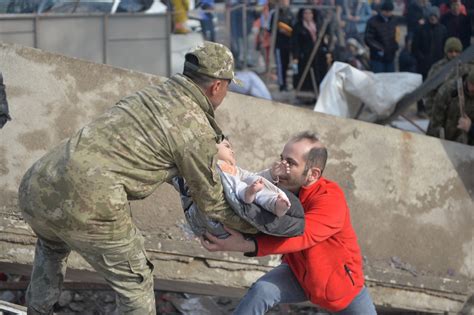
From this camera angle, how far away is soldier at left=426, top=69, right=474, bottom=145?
8.66 meters

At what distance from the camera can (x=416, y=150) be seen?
22.2 ft

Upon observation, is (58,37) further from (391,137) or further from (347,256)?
(347,256)

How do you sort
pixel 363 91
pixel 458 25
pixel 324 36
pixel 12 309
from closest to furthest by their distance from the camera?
pixel 12 309 < pixel 363 91 < pixel 458 25 < pixel 324 36

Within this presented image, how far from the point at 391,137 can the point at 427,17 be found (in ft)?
25.8

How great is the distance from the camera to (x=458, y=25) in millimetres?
13656

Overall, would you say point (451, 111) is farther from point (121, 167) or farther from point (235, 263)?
point (121, 167)

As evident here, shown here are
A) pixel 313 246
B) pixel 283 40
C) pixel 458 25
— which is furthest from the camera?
pixel 283 40

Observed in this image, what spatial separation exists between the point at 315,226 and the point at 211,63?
3.13 ft

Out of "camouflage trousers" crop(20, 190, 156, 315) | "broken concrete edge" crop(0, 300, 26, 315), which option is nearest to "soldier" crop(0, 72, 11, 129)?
"broken concrete edge" crop(0, 300, 26, 315)

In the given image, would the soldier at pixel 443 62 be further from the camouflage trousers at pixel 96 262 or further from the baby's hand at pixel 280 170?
the camouflage trousers at pixel 96 262

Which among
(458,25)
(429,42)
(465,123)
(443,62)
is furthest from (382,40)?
(465,123)

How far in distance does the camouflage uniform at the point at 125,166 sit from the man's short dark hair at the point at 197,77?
27 mm

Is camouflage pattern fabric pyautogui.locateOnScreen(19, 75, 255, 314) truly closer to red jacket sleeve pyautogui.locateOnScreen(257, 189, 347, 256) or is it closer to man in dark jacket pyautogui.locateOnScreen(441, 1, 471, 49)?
red jacket sleeve pyautogui.locateOnScreen(257, 189, 347, 256)

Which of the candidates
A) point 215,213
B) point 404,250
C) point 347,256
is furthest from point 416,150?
point 215,213
